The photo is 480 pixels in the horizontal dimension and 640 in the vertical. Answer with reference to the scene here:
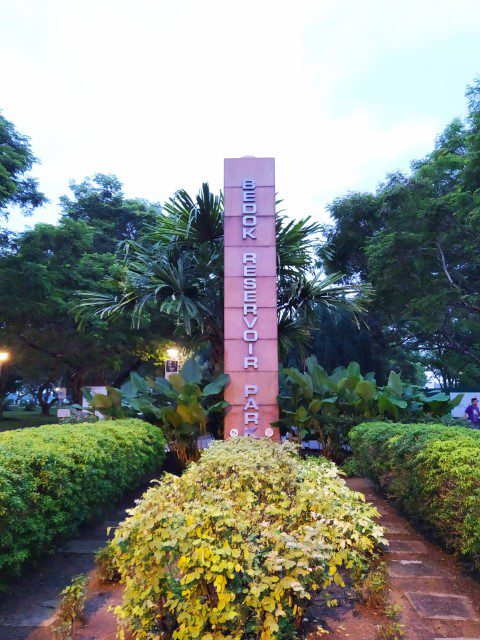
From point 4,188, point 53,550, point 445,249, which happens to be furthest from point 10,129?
point 53,550

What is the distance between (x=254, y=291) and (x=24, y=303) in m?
10.3

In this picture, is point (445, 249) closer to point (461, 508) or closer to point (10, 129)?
point (461, 508)

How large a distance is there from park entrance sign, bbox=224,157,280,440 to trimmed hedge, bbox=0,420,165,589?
3.11m

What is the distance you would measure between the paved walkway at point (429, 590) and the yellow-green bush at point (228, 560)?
2.86ft

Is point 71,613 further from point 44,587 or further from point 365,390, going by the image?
point 365,390

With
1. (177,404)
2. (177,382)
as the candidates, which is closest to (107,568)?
(177,404)

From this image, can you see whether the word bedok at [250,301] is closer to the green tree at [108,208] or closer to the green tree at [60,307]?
the green tree at [60,307]

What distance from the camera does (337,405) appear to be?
8172mm

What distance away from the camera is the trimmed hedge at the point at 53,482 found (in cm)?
301

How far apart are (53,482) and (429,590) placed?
9.49ft

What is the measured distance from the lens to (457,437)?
4.38m

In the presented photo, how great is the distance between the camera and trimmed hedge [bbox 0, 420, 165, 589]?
301 centimetres

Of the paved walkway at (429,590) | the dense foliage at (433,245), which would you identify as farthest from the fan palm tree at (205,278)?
the paved walkway at (429,590)

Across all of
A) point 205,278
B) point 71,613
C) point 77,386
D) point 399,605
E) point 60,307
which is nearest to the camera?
point 71,613
